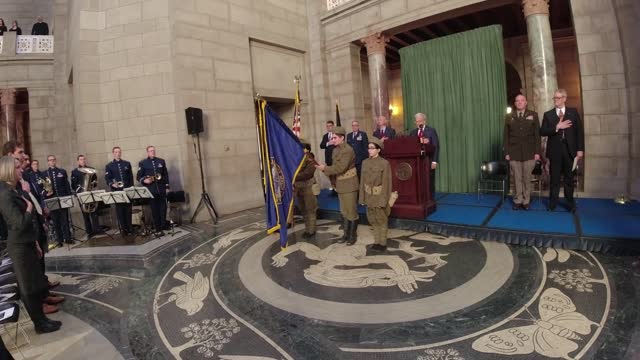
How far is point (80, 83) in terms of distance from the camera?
25.2ft

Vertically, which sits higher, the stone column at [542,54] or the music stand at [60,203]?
the stone column at [542,54]

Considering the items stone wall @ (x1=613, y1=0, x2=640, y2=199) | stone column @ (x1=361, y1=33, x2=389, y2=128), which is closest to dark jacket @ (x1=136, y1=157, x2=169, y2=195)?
stone column @ (x1=361, y1=33, x2=389, y2=128)

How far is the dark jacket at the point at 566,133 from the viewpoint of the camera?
4996 mm

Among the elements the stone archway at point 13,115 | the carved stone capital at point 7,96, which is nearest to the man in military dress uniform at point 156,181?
the stone archway at point 13,115

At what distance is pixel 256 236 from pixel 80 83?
5.88 meters

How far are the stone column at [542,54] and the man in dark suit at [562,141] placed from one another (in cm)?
150

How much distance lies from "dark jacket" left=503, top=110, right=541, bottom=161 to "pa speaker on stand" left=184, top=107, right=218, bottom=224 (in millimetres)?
6016

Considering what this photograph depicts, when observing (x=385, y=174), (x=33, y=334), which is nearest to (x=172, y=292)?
(x=33, y=334)

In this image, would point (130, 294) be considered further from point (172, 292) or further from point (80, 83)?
point (80, 83)

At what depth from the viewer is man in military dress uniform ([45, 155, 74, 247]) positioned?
20.9ft

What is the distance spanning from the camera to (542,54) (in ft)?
21.3

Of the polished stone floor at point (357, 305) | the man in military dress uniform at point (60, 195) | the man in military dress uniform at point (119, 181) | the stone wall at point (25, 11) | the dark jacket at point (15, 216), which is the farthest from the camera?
the stone wall at point (25, 11)

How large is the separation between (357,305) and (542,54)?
255 inches

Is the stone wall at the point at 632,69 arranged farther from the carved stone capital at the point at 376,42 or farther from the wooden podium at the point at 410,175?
the carved stone capital at the point at 376,42
